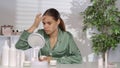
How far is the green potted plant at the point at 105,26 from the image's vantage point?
177 centimetres

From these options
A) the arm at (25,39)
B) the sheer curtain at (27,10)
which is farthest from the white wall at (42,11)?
the arm at (25,39)

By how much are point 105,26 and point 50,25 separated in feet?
2.27

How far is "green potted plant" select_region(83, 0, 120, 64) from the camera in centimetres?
177

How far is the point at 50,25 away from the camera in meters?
2.37

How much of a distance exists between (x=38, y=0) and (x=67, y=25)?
535 mm

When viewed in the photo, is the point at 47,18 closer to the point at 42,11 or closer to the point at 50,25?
the point at 50,25

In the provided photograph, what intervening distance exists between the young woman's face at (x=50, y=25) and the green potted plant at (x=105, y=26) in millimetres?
500

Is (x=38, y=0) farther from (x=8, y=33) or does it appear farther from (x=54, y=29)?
(x=54, y=29)

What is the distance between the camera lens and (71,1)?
3168 millimetres

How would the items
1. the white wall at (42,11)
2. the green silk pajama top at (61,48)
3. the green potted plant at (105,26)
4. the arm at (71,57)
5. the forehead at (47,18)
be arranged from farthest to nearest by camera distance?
1. the white wall at (42,11)
2. the forehead at (47,18)
3. the green silk pajama top at (61,48)
4. the arm at (71,57)
5. the green potted plant at (105,26)

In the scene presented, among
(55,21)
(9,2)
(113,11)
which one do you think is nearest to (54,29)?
(55,21)

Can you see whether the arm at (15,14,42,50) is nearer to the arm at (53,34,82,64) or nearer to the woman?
the woman

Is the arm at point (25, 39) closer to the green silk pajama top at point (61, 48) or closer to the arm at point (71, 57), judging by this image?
the green silk pajama top at point (61, 48)

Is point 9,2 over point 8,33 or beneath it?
over
